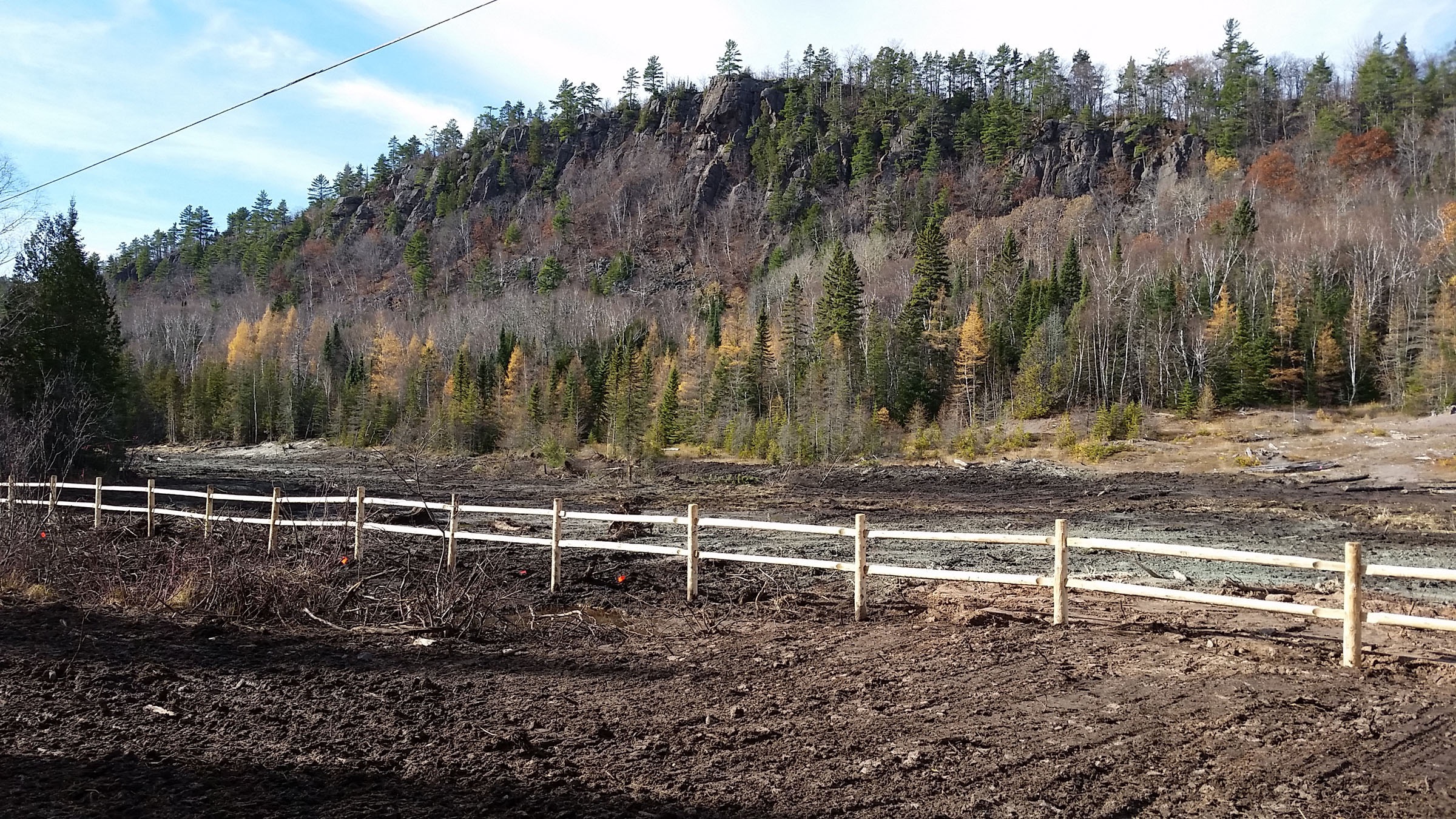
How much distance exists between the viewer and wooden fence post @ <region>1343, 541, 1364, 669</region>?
743 cm

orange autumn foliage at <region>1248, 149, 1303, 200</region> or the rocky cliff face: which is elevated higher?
the rocky cliff face

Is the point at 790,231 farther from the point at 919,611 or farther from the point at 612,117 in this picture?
the point at 919,611

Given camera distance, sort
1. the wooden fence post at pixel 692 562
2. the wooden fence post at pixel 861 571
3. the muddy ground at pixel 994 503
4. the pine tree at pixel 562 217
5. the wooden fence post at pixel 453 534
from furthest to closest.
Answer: the pine tree at pixel 562 217
the muddy ground at pixel 994 503
the wooden fence post at pixel 453 534
the wooden fence post at pixel 692 562
the wooden fence post at pixel 861 571

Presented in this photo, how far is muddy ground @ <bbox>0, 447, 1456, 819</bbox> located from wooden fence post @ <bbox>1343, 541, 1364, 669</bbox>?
0.29 metres

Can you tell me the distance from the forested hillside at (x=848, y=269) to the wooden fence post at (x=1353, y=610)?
45.0 m

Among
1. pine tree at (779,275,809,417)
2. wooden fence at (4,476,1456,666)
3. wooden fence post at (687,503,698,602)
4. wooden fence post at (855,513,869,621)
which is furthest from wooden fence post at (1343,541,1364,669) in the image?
pine tree at (779,275,809,417)

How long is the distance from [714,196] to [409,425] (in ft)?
335

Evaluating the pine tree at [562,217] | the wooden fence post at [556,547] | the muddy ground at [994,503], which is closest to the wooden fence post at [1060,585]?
the muddy ground at [994,503]

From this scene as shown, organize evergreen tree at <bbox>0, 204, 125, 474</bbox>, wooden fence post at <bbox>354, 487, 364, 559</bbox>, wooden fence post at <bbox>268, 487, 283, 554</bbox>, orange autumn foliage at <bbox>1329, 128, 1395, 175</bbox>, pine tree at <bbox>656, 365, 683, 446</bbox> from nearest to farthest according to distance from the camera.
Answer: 1. wooden fence post at <bbox>268, 487, 283, 554</bbox>
2. wooden fence post at <bbox>354, 487, 364, 559</bbox>
3. evergreen tree at <bbox>0, 204, 125, 474</bbox>
4. pine tree at <bbox>656, 365, 683, 446</bbox>
5. orange autumn foliage at <bbox>1329, 128, 1395, 175</bbox>

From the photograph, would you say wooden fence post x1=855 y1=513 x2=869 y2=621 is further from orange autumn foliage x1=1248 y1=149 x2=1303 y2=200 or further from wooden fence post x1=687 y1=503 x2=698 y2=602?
orange autumn foliage x1=1248 y1=149 x2=1303 y2=200

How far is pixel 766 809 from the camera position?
15.7 feet

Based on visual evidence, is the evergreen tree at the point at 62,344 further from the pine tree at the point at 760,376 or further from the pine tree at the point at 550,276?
the pine tree at the point at 550,276

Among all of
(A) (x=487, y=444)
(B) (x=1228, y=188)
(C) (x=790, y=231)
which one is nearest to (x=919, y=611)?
(A) (x=487, y=444)

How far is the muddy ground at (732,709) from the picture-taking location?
195 inches
